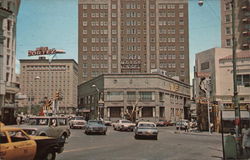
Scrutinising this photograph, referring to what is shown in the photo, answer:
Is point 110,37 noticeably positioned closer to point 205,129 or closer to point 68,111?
point 205,129

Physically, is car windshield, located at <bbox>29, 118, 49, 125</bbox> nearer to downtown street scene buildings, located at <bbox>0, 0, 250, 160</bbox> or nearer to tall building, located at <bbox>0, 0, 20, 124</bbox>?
downtown street scene buildings, located at <bbox>0, 0, 250, 160</bbox>

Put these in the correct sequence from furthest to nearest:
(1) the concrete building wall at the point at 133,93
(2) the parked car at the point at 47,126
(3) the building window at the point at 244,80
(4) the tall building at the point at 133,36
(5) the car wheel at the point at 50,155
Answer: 1. (4) the tall building at the point at 133,36
2. (1) the concrete building wall at the point at 133,93
3. (3) the building window at the point at 244,80
4. (2) the parked car at the point at 47,126
5. (5) the car wheel at the point at 50,155

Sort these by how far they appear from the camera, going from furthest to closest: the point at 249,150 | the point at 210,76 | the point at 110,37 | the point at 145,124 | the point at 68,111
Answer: the point at 68,111 < the point at 110,37 < the point at 210,76 < the point at 145,124 < the point at 249,150

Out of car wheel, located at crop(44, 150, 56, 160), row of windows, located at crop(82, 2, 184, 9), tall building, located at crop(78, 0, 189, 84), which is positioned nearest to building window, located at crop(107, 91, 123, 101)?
tall building, located at crop(78, 0, 189, 84)

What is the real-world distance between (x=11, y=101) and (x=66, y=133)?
112 ft

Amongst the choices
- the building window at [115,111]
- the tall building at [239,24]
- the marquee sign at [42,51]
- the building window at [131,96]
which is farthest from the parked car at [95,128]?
the tall building at [239,24]

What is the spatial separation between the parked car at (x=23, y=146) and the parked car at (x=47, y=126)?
467 cm

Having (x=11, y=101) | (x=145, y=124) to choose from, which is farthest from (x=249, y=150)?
(x=11, y=101)

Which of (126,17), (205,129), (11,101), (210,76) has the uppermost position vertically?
(126,17)

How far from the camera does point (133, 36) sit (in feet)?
353

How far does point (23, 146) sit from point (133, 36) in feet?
325

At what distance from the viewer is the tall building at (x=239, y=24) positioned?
69.0m

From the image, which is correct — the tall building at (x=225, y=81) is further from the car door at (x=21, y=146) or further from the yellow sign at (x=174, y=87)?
the yellow sign at (x=174, y=87)

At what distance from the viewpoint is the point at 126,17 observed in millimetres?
107938
